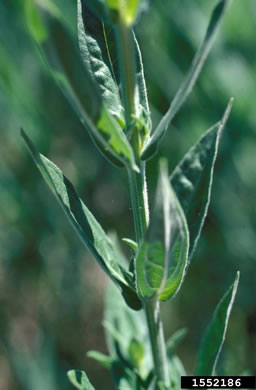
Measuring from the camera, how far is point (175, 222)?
0.53 meters

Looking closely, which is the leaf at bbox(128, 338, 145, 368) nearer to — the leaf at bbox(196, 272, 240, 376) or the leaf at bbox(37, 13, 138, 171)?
the leaf at bbox(196, 272, 240, 376)

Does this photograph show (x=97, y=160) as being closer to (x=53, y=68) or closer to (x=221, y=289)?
(x=221, y=289)

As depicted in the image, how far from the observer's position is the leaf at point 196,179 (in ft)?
2.09

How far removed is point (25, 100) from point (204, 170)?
4.63 feet

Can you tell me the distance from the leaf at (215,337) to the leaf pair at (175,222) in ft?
0.23

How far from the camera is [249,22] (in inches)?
76.0

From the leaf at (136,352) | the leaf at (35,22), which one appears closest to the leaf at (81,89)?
the leaf at (35,22)

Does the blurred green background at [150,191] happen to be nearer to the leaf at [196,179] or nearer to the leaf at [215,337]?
the leaf at [215,337]

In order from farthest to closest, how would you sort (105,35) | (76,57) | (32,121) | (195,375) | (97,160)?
(97,160) < (32,121) < (195,375) < (105,35) < (76,57)

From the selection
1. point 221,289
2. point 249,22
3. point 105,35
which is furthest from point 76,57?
point 249,22

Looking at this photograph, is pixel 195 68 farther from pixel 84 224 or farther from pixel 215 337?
pixel 215 337

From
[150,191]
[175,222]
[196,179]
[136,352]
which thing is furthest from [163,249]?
[150,191]

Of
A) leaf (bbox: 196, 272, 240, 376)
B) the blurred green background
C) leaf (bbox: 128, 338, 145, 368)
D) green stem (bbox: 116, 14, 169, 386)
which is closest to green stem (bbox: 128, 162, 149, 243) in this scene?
green stem (bbox: 116, 14, 169, 386)

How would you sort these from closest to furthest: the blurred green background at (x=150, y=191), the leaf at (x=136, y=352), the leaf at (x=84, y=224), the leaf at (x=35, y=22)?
the leaf at (x=35, y=22) → the leaf at (x=84, y=224) → the leaf at (x=136, y=352) → the blurred green background at (x=150, y=191)
